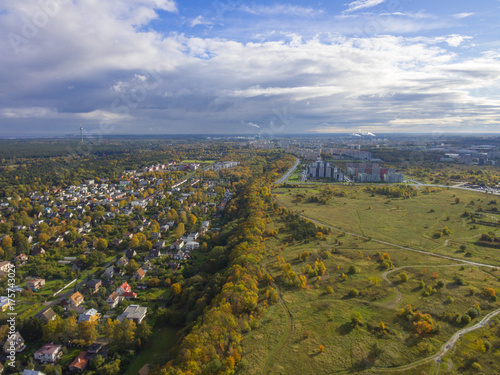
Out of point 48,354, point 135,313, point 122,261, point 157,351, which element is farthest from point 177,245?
point 48,354

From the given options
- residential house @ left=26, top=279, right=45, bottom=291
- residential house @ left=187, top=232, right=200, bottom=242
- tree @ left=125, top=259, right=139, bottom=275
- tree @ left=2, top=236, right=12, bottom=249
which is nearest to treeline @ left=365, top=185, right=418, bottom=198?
residential house @ left=187, top=232, right=200, bottom=242

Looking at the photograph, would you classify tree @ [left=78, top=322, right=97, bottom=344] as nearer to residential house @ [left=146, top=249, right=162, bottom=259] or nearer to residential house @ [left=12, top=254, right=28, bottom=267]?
residential house @ [left=146, top=249, right=162, bottom=259]

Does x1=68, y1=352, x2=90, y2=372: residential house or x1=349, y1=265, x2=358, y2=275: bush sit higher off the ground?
x1=349, y1=265, x2=358, y2=275: bush

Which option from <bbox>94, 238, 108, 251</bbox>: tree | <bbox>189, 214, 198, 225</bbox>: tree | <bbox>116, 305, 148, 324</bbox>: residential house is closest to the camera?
<bbox>116, 305, 148, 324</bbox>: residential house

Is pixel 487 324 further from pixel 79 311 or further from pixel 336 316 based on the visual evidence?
pixel 79 311

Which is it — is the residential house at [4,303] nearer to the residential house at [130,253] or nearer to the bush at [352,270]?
the residential house at [130,253]

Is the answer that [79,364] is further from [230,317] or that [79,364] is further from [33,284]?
[33,284]
